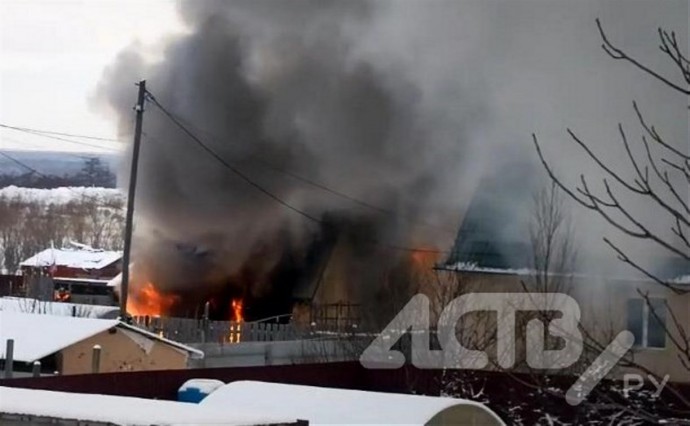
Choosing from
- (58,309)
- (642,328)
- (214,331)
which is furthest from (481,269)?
(58,309)

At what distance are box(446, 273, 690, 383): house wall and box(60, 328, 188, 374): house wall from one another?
4.13m

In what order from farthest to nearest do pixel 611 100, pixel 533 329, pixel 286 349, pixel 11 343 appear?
pixel 611 100, pixel 286 349, pixel 533 329, pixel 11 343

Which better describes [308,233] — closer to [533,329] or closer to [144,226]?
[144,226]

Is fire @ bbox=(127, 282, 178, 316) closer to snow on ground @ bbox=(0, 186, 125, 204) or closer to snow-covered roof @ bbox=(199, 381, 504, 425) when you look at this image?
snow-covered roof @ bbox=(199, 381, 504, 425)

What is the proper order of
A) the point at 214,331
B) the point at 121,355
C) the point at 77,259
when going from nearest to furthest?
Answer: 1. the point at 121,355
2. the point at 214,331
3. the point at 77,259

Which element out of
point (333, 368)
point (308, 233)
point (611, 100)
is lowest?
point (333, 368)

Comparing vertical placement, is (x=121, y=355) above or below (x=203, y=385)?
above

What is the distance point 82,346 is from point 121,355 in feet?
1.84

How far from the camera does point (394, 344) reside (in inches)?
575

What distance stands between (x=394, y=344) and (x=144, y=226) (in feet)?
28.2

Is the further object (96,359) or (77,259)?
(77,259)

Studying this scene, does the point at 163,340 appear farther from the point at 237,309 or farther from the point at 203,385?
the point at 237,309

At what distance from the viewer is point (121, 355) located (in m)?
12.8

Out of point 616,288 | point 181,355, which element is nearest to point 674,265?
point 616,288
